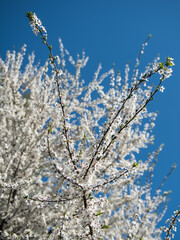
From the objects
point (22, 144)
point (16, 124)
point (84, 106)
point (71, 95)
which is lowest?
point (22, 144)

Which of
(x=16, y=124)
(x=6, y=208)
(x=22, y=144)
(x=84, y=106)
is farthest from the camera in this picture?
(x=84, y=106)

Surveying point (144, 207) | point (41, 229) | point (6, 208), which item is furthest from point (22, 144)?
point (144, 207)

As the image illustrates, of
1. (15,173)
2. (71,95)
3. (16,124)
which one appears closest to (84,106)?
(71,95)

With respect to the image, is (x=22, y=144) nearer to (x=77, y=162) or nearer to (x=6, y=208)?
(x=6, y=208)

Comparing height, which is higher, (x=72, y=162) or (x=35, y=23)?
(x=35, y=23)

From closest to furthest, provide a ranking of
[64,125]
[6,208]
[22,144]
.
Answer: [64,125] → [6,208] → [22,144]

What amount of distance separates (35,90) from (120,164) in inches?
193

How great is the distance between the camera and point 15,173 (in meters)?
4.45

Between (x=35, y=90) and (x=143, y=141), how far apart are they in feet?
16.2

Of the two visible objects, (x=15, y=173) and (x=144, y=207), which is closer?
(x=15, y=173)

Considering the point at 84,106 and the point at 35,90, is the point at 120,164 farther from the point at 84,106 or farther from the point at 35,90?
the point at 35,90

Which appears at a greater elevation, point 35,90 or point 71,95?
point 35,90

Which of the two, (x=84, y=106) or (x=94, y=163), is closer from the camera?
(x=94, y=163)

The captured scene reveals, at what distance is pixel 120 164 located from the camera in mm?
4488
